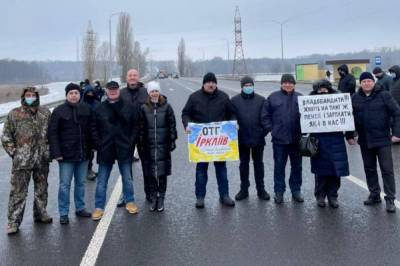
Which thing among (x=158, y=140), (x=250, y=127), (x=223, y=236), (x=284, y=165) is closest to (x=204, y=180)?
(x=158, y=140)

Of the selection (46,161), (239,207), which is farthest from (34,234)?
(239,207)

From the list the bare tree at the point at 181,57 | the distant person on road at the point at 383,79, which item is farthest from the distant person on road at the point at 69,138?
the bare tree at the point at 181,57

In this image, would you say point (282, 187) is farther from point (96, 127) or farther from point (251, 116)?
point (96, 127)

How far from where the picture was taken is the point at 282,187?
25.8 feet

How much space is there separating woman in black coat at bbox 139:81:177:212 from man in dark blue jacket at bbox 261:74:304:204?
1362 mm

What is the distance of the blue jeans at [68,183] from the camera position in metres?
7.14

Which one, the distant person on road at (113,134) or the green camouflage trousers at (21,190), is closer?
the green camouflage trousers at (21,190)

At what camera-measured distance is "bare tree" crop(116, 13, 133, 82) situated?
7831cm

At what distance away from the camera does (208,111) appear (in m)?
7.73

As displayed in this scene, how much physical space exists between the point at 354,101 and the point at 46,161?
422 centimetres

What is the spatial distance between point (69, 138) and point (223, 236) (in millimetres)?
2389

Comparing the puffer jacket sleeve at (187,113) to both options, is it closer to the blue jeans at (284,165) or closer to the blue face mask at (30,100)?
the blue jeans at (284,165)

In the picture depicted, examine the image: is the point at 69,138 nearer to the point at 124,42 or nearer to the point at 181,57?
the point at 124,42

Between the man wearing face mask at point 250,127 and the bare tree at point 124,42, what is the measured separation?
7114 cm
